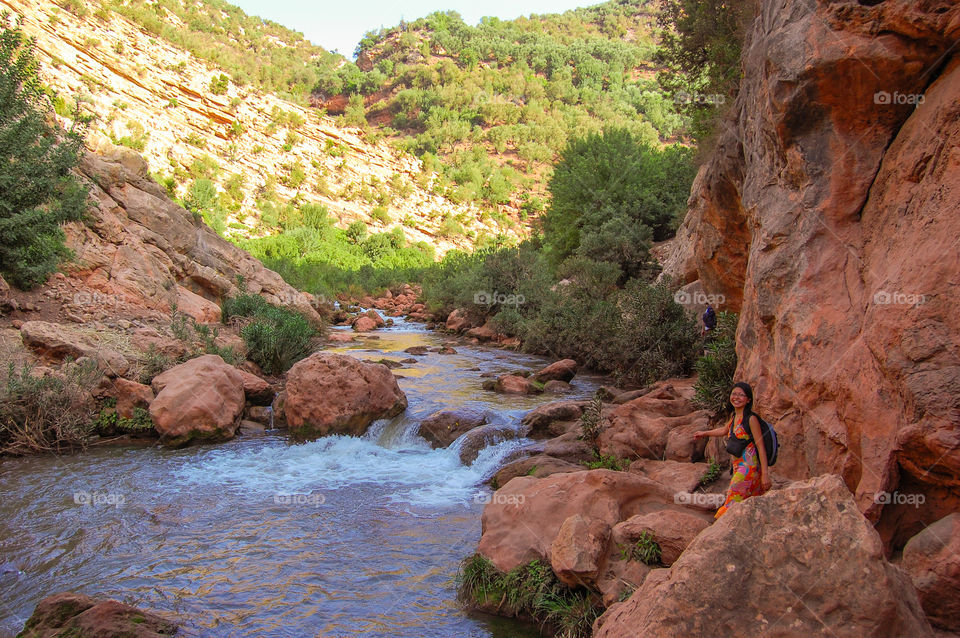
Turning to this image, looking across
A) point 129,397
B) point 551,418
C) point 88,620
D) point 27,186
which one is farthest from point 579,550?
point 27,186

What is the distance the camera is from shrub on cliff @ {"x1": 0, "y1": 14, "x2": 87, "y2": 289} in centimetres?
929

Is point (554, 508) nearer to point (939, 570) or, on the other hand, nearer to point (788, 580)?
point (788, 580)

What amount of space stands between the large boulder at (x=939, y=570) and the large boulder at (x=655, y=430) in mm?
3007

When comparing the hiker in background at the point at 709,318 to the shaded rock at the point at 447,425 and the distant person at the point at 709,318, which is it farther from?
the shaded rock at the point at 447,425

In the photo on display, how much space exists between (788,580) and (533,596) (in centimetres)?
213

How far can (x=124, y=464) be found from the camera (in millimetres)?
7320

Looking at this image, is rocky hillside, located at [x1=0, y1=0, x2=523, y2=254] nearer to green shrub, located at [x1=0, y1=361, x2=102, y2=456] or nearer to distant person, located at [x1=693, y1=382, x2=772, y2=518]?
green shrub, located at [x1=0, y1=361, x2=102, y2=456]

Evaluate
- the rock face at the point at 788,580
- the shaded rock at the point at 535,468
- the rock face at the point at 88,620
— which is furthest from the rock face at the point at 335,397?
the rock face at the point at 788,580

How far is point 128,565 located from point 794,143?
6768 mm

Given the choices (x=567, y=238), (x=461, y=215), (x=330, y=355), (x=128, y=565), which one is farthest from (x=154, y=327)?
(x=461, y=215)

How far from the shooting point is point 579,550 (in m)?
4.12

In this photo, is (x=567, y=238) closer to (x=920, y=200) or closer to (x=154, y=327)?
(x=154, y=327)

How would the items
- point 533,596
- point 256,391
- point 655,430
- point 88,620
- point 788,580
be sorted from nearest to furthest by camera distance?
point 788,580 < point 88,620 < point 533,596 < point 655,430 < point 256,391

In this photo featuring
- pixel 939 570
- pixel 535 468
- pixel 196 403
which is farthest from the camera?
pixel 196 403
